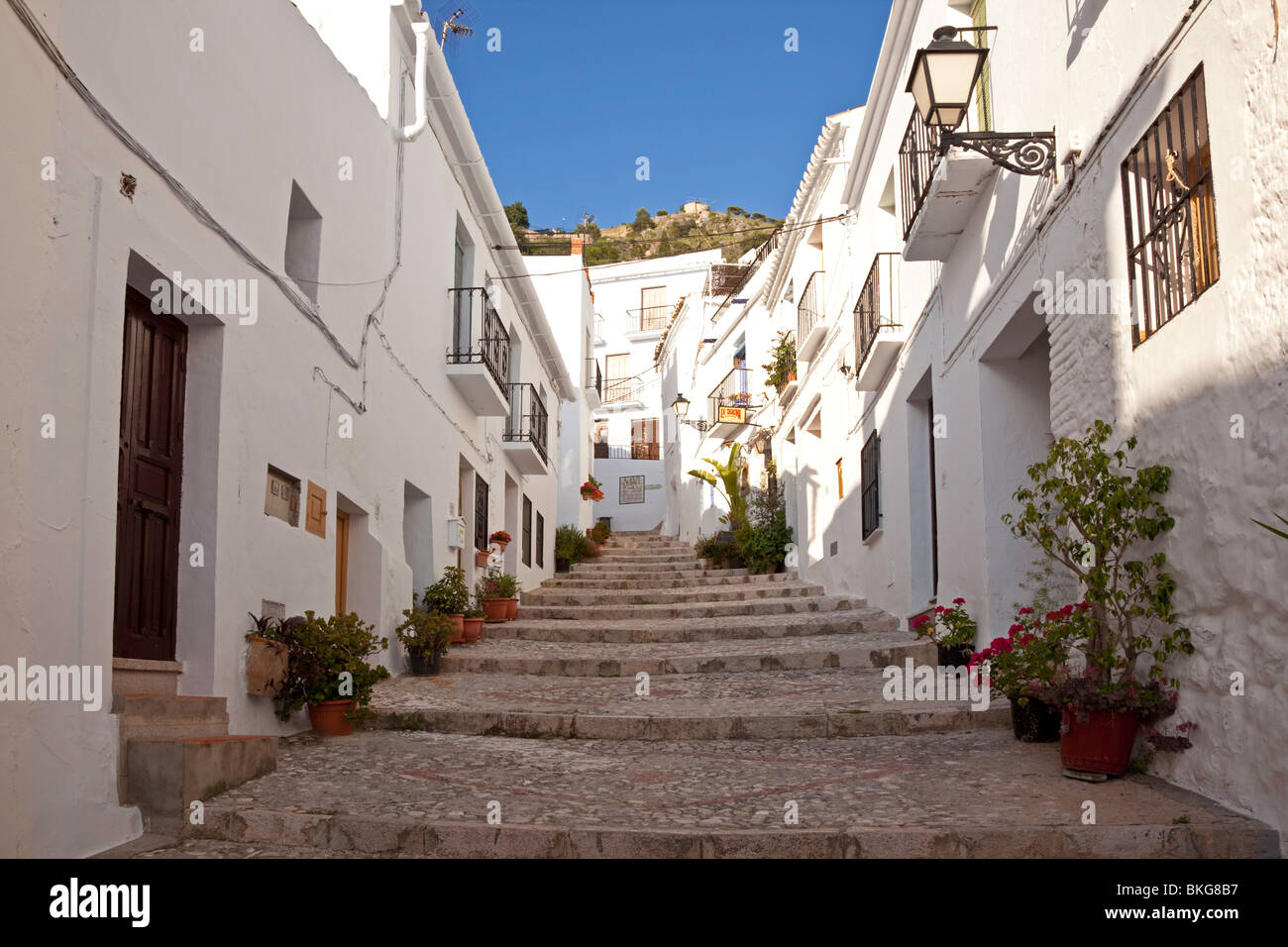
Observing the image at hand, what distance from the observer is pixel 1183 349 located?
4.76m

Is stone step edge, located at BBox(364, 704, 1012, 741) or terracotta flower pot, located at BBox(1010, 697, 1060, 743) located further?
stone step edge, located at BBox(364, 704, 1012, 741)

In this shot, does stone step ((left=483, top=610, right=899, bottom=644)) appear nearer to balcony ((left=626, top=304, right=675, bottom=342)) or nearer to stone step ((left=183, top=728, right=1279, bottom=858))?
stone step ((left=183, top=728, right=1279, bottom=858))

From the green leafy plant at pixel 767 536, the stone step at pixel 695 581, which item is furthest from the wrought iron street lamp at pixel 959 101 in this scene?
the green leafy plant at pixel 767 536

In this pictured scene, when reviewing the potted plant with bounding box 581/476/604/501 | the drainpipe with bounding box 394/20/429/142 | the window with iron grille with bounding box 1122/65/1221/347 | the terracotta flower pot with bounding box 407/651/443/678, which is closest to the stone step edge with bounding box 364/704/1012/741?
the terracotta flower pot with bounding box 407/651/443/678

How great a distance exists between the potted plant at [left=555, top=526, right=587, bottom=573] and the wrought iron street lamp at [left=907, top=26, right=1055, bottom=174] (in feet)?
47.7

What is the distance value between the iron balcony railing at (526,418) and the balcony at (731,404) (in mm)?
4617

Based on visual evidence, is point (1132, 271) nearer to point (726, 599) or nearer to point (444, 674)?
point (444, 674)

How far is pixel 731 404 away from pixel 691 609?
29.2ft

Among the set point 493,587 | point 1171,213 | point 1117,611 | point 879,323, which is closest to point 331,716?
point 1117,611

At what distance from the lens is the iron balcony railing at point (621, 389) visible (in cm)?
3438

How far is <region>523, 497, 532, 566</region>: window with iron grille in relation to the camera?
16.9 m

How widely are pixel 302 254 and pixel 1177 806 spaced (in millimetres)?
6536

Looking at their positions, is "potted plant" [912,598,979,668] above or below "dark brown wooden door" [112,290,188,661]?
below
